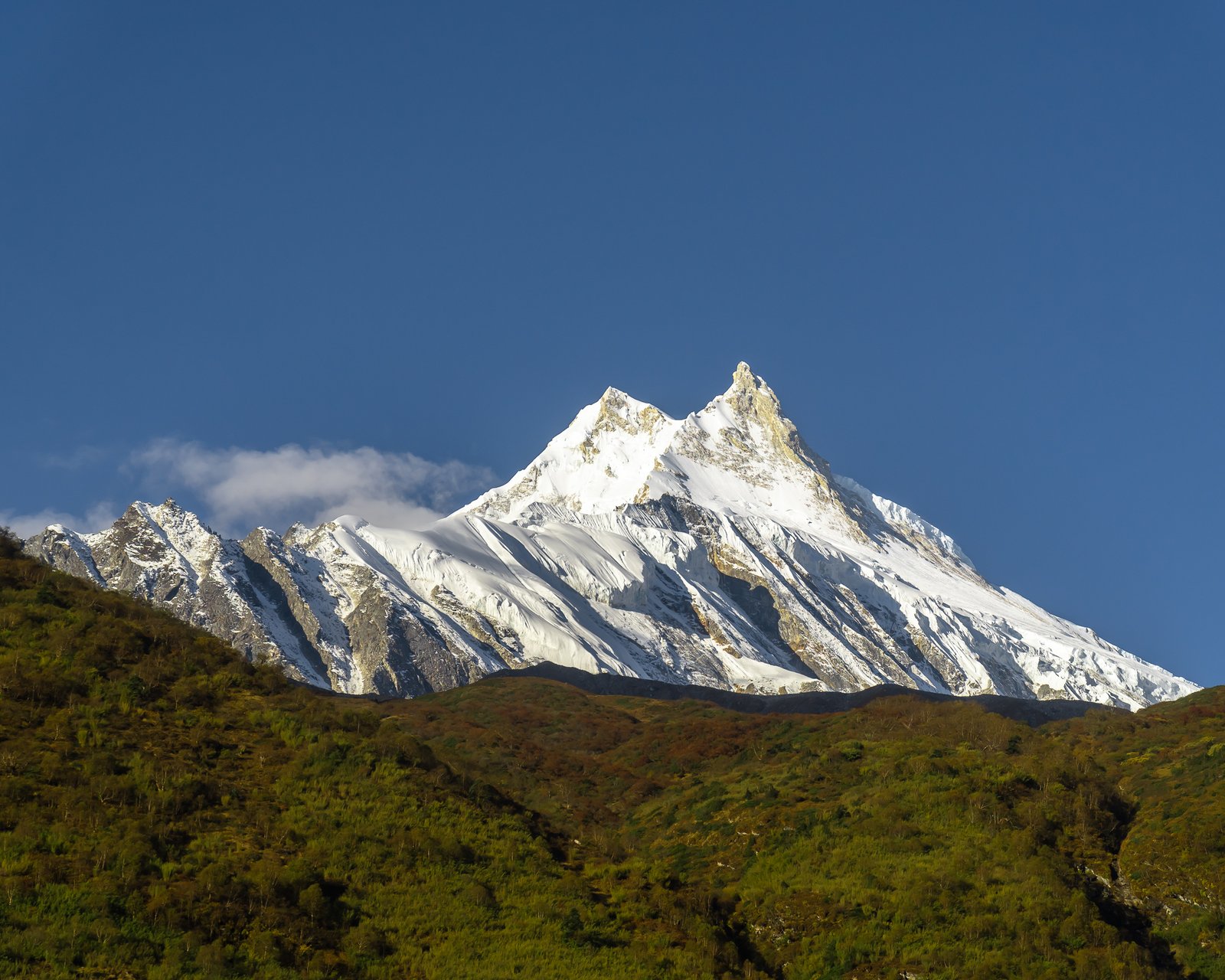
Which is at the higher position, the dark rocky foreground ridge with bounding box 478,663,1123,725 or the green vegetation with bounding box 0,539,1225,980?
the dark rocky foreground ridge with bounding box 478,663,1123,725

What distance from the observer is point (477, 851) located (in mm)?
44875

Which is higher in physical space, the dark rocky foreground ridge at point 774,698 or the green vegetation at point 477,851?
the dark rocky foreground ridge at point 774,698

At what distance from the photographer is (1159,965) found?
4591cm

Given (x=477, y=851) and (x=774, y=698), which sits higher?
(x=774, y=698)

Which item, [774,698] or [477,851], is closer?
[477,851]

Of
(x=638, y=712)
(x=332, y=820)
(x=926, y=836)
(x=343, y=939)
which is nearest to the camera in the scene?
(x=343, y=939)

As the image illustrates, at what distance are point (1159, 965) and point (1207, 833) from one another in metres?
9.51

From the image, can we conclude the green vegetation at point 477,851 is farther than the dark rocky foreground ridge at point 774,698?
No

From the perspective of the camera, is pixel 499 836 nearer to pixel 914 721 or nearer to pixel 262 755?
pixel 262 755

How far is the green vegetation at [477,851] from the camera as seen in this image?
122ft

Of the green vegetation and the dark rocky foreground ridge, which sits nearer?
the green vegetation

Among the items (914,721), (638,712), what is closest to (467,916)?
(914,721)

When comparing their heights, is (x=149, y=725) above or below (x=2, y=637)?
below

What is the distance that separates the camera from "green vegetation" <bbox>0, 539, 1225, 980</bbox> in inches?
1459
